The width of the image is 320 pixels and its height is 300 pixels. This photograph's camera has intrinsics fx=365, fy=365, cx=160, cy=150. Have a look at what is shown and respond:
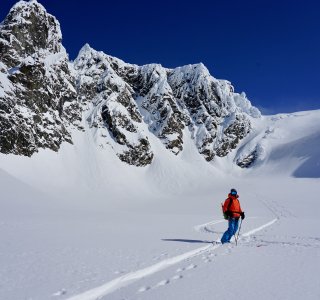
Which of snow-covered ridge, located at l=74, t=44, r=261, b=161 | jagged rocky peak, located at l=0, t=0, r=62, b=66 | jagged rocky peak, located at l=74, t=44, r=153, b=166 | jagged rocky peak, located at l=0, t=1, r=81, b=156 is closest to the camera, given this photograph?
jagged rocky peak, located at l=0, t=1, r=81, b=156

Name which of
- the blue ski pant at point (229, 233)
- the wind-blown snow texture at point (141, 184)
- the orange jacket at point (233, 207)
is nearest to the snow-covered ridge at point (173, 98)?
the wind-blown snow texture at point (141, 184)

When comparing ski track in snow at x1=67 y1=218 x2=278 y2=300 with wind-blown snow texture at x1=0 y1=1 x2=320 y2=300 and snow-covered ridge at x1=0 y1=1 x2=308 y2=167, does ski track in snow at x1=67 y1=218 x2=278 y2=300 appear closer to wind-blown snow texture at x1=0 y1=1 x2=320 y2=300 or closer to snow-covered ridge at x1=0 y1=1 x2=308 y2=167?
wind-blown snow texture at x1=0 y1=1 x2=320 y2=300

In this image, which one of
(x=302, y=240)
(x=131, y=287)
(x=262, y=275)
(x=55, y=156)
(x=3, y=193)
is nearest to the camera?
(x=131, y=287)

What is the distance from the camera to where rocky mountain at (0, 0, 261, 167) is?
64.2 meters

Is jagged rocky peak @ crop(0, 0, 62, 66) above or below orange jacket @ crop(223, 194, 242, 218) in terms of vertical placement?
above

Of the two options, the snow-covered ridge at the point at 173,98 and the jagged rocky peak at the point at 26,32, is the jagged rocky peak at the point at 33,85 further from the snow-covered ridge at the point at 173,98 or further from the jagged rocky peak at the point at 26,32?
the snow-covered ridge at the point at 173,98

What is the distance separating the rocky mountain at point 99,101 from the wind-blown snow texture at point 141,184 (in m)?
0.33

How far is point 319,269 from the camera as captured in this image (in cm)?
838

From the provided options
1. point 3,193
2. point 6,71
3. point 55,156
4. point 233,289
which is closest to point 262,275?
point 233,289

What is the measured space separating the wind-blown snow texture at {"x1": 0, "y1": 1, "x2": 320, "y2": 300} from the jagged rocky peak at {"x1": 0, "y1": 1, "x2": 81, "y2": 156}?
0.83 ft

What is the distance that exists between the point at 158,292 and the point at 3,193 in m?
36.2

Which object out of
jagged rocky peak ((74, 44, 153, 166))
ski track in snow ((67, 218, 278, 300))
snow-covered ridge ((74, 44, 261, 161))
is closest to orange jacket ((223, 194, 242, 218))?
ski track in snow ((67, 218, 278, 300))

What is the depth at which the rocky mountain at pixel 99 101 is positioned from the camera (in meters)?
64.2

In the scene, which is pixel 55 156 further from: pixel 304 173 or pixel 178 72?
pixel 178 72
